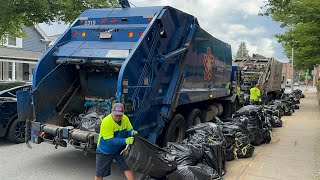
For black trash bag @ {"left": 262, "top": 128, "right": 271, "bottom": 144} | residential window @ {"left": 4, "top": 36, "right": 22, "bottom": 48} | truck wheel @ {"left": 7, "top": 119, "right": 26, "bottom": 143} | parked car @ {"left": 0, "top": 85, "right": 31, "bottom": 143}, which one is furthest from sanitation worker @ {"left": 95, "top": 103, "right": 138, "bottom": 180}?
residential window @ {"left": 4, "top": 36, "right": 22, "bottom": 48}

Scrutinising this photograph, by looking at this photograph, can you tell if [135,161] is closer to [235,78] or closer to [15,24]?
[235,78]

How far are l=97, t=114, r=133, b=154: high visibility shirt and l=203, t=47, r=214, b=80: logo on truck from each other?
3.98 metres

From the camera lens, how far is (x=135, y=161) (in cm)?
421

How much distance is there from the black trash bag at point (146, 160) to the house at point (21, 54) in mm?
20003

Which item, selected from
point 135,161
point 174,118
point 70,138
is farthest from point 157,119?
point 135,161

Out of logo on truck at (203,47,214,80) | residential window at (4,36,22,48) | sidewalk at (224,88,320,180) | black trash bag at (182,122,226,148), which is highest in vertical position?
residential window at (4,36,22,48)

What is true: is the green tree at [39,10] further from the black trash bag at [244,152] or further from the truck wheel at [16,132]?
the black trash bag at [244,152]

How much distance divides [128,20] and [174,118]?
2010 millimetres

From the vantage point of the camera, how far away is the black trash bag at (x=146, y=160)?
4.21 m

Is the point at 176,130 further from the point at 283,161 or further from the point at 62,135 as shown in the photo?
the point at 62,135

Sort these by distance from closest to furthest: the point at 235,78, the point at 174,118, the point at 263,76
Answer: the point at 174,118
the point at 235,78
the point at 263,76

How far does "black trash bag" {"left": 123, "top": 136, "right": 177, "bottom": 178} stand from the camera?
4.21 m

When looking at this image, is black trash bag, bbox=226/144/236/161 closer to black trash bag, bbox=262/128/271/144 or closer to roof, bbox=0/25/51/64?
black trash bag, bbox=262/128/271/144

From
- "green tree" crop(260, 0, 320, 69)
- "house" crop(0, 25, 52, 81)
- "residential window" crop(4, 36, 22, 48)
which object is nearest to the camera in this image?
"green tree" crop(260, 0, 320, 69)
